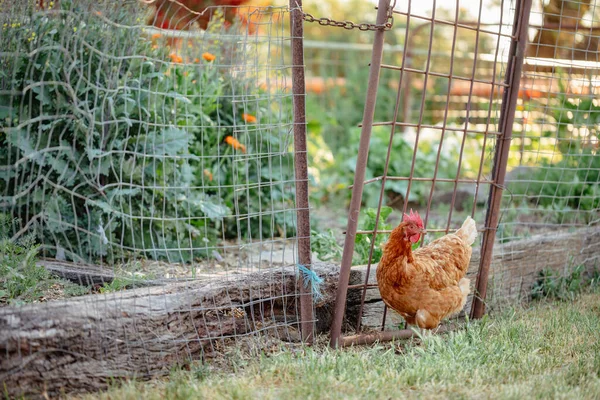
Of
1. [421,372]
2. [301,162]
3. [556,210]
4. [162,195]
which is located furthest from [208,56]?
[556,210]

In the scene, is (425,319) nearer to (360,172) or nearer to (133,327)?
(360,172)

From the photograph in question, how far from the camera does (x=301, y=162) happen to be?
3.43 meters

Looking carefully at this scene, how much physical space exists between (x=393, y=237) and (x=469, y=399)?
104 cm

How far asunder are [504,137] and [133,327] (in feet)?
8.80

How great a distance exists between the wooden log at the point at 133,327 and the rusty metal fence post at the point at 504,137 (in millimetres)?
1236

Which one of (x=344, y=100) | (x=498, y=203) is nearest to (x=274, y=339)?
(x=498, y=203)

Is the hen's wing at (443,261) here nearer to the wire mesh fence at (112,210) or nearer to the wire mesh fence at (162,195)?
the wire mesh fence at (162,195)

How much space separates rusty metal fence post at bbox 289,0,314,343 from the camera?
3338 mm

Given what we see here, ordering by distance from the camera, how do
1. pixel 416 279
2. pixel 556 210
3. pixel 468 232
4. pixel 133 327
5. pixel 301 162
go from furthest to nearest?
1. pixel 556 210
2. pixel 468 232
3. pixel 416 279
4. pixel 301 162
5. pixel 133 327

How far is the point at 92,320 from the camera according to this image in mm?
2875

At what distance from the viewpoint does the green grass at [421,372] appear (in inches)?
112

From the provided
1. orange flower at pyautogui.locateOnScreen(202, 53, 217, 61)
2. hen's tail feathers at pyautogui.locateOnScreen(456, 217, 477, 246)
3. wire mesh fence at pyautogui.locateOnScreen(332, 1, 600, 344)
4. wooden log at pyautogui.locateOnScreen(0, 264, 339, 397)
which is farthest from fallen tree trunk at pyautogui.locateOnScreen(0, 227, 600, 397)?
orange flower at pyautogui.locateOnScreen(202, 53, 217, 61)

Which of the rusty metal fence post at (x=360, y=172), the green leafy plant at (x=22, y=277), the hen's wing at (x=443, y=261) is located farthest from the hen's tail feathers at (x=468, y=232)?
the green leafy plant at (x=22, y=277)

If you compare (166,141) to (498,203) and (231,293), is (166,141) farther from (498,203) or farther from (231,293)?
(498,203)
